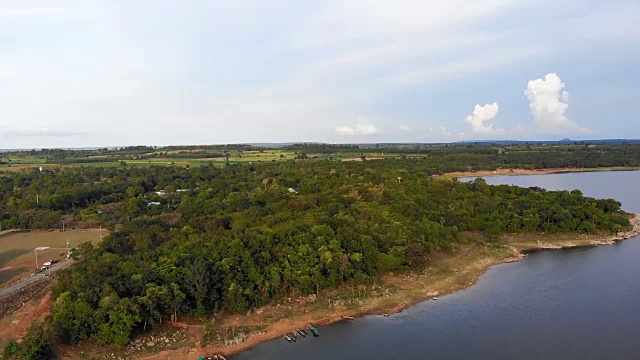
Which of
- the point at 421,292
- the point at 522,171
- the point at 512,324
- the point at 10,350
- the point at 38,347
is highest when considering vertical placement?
the point at 522,171

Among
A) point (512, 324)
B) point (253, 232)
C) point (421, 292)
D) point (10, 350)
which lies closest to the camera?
point (10, 350)

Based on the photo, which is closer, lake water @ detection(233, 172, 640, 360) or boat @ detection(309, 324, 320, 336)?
lake water @ detection(233, 172, 640, 360)

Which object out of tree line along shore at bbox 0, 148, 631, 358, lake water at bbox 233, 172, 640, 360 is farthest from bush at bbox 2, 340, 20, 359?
lake water at bbox 233, 172, 640, 360

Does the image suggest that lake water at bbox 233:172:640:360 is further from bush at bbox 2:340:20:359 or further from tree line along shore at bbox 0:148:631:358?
bush at bbox 2:340:20:359

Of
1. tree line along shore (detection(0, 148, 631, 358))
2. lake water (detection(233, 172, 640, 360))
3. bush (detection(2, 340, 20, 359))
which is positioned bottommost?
lake water (detection(233, 172, 640, 360))

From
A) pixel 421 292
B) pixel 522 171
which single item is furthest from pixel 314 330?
pixel 522 171

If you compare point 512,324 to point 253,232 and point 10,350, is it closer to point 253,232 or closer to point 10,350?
point 253,232
